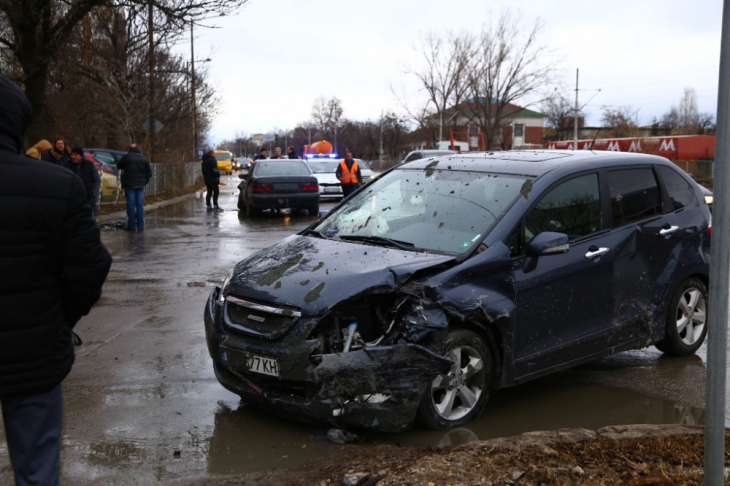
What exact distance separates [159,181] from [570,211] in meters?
25.5

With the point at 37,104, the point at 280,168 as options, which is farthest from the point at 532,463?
the point at 37,104

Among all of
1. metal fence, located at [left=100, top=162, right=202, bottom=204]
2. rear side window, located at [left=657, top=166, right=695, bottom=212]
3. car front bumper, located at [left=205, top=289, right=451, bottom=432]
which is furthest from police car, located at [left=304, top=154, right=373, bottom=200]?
car front bumper, located at [left=205, top=289, right=451, bottom=432]

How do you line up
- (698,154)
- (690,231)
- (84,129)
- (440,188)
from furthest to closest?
(698,154) → (84,129) → (690,231) → (440,188)

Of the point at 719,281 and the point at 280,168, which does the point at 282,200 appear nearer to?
the point at 280,168

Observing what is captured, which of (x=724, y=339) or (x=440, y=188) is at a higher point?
(x=440, y=188)

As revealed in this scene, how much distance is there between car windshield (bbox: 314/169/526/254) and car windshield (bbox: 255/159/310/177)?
46.9 ft

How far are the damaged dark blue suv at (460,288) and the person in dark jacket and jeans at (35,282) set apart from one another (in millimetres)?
1777

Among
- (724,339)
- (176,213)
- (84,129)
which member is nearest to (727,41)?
(724,339)

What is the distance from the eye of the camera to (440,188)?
5859 millimetres

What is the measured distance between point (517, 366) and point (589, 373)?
1424 mm

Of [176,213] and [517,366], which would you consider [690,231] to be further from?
[176,213]

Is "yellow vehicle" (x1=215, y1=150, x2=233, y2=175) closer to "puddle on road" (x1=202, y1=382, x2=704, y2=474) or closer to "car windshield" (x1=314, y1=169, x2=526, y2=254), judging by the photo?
"car windshield" (x1=314, y1=169, x2=526, y2=254)

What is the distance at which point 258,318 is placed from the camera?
473 centimetres

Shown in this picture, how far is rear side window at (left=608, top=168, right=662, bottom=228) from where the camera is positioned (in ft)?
19.5
